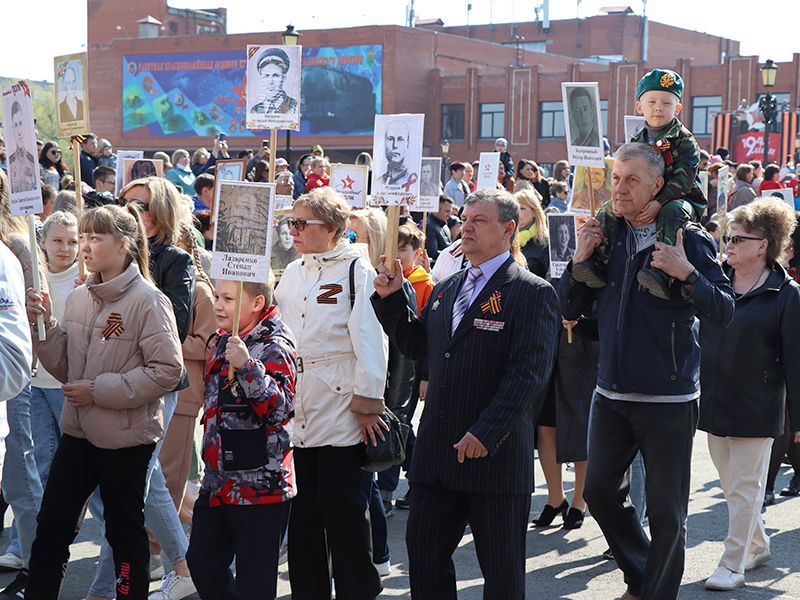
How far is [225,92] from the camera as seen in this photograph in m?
54.2

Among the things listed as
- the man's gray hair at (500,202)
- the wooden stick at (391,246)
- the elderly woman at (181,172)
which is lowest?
the wooden stick at (391,246)

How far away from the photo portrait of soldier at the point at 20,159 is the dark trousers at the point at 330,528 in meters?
1.92

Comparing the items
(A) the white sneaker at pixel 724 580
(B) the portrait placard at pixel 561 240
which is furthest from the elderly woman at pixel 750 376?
(B) the portrait placard at pixel 561 240

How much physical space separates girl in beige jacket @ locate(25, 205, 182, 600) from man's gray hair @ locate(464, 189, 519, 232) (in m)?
1.55

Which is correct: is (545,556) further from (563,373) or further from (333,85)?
(333,85)

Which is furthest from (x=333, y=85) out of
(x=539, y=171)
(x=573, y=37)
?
(x=539, y=171)

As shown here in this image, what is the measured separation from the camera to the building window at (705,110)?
51.8m

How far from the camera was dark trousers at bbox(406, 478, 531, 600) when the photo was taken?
3574mm

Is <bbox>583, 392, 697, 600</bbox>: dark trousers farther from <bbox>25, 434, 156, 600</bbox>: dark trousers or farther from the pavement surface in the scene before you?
<bbox>25, 434, 156, 600</bbox>: dark trousers

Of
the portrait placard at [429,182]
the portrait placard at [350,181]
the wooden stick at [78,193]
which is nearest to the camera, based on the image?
the wooden stick at [78,193]

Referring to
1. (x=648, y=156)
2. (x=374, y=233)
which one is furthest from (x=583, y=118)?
(x=374, y=233)

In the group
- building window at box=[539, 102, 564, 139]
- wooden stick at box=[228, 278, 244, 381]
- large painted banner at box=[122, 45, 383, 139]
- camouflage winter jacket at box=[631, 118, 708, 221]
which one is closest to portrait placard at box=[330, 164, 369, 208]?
camouflage winter jacket at box=[631, 118, 708, 221]

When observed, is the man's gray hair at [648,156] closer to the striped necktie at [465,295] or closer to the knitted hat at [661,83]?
the knitted hat at [661,83]

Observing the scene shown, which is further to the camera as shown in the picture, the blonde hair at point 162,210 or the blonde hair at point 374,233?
the blonde hair at point 374,233
